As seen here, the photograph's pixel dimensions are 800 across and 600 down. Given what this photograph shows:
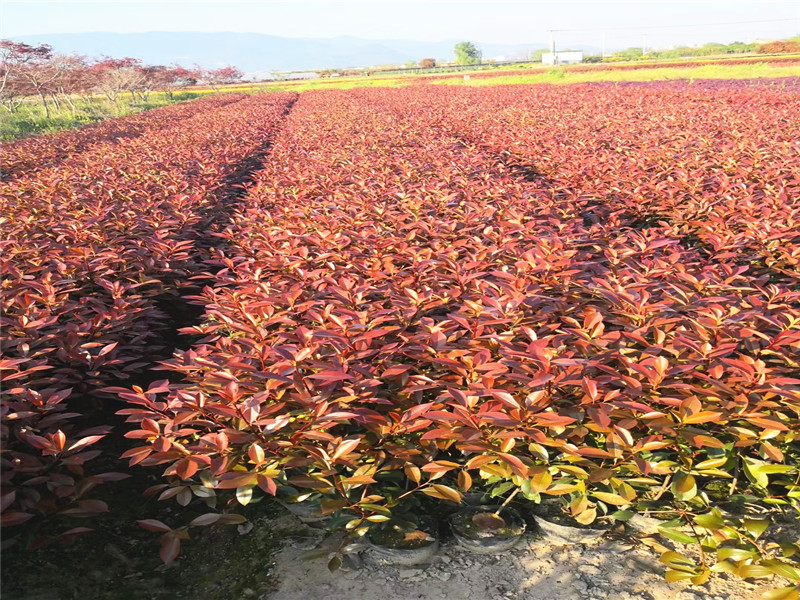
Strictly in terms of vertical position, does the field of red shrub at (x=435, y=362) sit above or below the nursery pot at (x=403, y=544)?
above

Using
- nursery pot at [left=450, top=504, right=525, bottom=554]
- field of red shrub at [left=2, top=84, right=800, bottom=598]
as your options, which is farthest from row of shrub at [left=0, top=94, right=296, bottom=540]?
nursery pot at [left=450, top=504, right=525, bottom=554]

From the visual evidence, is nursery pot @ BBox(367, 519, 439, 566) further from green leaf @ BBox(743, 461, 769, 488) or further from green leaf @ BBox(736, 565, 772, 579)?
green leaf @ BBox(743, 461, 769, 488)

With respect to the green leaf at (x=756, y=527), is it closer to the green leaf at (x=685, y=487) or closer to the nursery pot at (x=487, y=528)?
the green leaf at (x=685, y=487)

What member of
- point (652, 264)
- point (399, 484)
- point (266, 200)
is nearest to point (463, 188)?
point (266, 200)

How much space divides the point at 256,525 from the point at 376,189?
2.79 m

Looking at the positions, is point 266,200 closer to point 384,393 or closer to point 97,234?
point 97,234

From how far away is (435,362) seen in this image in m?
1.90

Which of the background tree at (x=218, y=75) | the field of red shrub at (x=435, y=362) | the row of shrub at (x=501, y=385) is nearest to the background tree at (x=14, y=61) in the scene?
the field of red shrub at (x=435, y=362)

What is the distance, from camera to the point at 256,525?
1.94 metres

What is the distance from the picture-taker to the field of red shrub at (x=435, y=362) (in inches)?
64.1

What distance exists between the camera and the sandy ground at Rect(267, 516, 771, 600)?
162 centimetres

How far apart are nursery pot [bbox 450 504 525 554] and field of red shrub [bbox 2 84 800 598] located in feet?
0.37

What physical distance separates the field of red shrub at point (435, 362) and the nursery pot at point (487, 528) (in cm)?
11

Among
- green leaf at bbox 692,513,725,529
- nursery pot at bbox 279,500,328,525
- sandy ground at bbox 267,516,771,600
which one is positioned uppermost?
nursery pot at bbox 279,500,328,525
